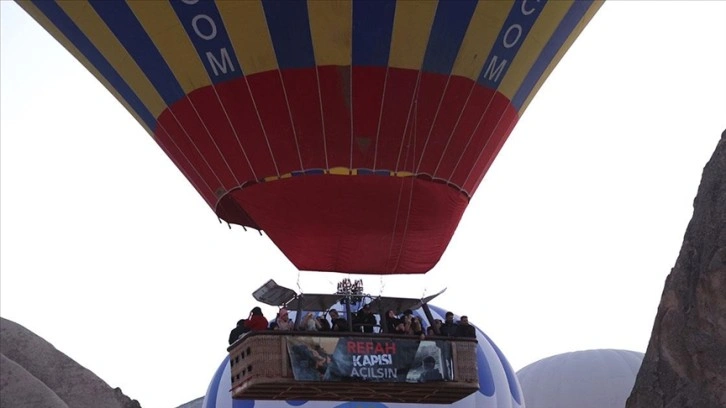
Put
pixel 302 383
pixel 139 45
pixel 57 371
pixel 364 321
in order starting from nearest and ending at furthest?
pixel 302 383 → pixel 364 321 → pixel 139 45 → pixel 57 371

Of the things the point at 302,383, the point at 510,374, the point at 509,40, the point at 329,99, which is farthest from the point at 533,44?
the point at 510,374

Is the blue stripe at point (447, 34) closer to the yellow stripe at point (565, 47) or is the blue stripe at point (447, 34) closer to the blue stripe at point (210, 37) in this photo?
the yellow stripe at point (565, 47)

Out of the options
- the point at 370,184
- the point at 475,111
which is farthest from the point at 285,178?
the point at 475,111

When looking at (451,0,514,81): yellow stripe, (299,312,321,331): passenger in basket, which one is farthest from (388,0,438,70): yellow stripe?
(299,312,321,331): passenger in basket

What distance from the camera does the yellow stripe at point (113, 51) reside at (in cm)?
1892

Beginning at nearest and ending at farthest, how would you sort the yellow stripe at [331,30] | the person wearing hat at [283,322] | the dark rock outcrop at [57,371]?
1. the person wearing hat at [283,322]
2. the yellow stripe at [331,30]
3. the dark rock outcrop at [57,371]

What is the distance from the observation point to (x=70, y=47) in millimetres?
20094

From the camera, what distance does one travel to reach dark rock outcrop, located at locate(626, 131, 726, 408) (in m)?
36.4

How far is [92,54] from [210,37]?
1.95 m

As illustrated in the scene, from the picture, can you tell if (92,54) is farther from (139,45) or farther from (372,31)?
(372,31)

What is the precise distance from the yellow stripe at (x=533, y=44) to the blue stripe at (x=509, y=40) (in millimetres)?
94

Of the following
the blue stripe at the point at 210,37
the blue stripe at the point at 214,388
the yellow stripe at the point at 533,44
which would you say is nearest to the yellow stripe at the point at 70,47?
the blue stripe at the point at 210,37

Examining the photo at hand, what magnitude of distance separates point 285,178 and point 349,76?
52.1 inches

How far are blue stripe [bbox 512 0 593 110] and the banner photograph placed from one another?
3.56m
